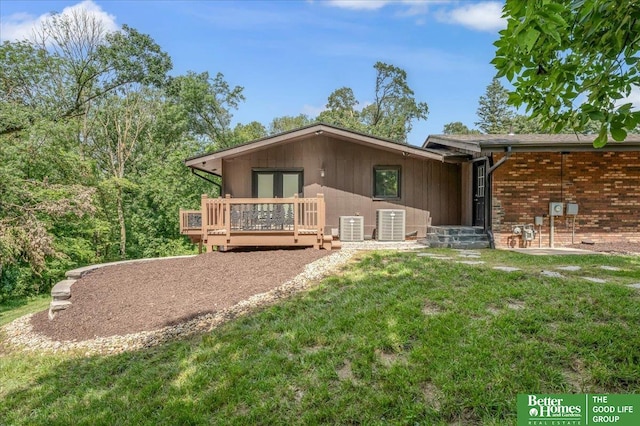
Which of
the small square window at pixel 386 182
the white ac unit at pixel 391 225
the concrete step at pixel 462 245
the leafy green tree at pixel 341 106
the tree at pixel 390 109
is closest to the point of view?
the concrete step at pixel 462 245

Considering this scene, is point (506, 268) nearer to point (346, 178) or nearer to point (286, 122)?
point (346, 178)

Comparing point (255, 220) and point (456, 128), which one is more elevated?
point (456, 128)

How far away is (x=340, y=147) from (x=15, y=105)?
11.5 m

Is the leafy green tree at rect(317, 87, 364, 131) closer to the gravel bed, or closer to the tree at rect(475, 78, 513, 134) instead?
the tree at rect(475, 78, 513, 134)

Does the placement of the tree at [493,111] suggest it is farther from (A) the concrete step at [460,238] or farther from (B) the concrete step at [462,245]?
(B) the concrete step at [462,245]

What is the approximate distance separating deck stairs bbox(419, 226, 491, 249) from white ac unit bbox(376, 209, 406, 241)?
74 centimetres

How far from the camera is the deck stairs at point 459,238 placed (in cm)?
937

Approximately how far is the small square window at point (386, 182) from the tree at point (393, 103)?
19.8 meters

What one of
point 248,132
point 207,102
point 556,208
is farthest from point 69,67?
point 556,208

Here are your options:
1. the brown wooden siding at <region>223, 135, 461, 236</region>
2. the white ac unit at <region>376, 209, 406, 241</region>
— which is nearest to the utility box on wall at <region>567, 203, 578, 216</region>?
the brown wooden siding at <region>223, 135, 461, 236</region>

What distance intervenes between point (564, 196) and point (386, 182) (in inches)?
176

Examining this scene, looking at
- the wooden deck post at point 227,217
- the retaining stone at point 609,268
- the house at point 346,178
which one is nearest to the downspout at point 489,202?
the house at point 346,178

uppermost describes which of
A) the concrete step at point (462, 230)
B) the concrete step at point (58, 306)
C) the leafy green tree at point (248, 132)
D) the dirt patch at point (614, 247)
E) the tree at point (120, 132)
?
the leafy green tree at point (248, 132)

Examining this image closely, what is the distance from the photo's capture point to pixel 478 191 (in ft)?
34.0
